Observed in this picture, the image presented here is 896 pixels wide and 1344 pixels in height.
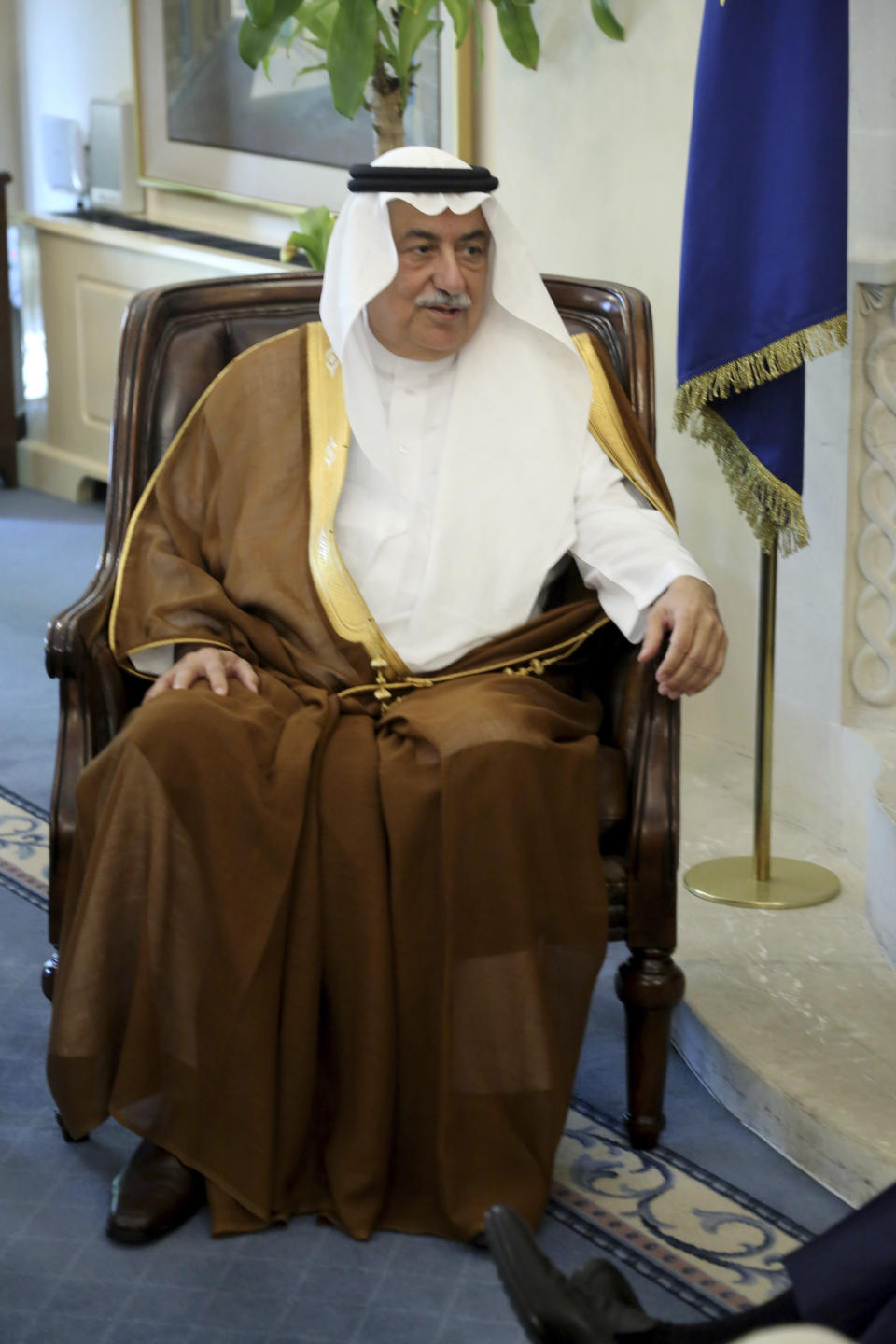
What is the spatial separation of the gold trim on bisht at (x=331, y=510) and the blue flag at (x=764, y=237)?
65cm

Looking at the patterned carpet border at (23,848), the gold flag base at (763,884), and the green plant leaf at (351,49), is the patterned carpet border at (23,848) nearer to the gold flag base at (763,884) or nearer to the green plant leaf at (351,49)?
the gold flag base at (763,884)

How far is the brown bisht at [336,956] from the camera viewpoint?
2.13 metres

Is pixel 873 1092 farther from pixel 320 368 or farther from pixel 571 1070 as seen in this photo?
pixel 320 368

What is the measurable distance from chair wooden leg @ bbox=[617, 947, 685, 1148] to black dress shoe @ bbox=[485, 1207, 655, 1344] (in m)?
0.68

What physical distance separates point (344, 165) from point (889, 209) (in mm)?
2478

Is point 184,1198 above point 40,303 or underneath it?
underneath

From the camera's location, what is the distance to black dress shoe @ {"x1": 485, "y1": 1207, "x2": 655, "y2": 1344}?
5.15 ft

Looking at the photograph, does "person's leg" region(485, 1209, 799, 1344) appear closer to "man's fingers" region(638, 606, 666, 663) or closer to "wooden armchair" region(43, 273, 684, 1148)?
"wooden armchair" region(43, 273, 684, 1148)

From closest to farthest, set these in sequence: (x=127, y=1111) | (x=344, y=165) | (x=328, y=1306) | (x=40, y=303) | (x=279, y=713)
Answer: (x=328, y=1306) → (x=127, y=1111) → (x=279, y=713) → (x=344, y=165) → (x=40, y=303)

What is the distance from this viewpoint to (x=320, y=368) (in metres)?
2.68

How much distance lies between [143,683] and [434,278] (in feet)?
2.52

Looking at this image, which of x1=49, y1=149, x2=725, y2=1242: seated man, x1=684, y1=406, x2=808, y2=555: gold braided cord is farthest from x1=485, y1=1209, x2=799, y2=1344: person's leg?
x1=684, y1=406, x2=808, y2=555: gold braided cord

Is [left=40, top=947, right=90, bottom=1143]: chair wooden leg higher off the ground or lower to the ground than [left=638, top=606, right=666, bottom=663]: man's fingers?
lower

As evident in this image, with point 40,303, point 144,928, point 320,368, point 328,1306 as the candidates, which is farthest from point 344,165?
point 328,1306
